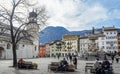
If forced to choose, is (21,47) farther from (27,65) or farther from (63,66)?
(63,66)

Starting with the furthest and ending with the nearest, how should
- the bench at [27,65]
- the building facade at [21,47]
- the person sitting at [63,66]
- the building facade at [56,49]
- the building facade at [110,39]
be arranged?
the building facade at [56,49]
the building facade at [110,39]
the building facade at [21,47]
the bench at [27,65]
the person sitting at [63,66]

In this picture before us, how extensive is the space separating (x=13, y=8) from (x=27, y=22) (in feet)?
8.48

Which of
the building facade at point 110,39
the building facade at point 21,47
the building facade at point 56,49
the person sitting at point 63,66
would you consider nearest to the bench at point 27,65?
the building facade at point 21,47

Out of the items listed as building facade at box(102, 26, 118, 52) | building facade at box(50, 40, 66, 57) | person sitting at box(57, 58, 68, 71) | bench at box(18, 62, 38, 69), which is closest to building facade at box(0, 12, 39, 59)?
bench at box(18, 62, 38, 69)

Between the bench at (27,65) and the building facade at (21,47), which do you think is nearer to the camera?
the bench at (27,65)

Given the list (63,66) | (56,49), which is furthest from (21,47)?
(63,66)

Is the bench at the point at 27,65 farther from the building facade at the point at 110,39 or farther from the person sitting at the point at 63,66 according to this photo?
the building facade at the point at 110,39

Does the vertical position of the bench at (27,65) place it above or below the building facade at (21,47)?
below

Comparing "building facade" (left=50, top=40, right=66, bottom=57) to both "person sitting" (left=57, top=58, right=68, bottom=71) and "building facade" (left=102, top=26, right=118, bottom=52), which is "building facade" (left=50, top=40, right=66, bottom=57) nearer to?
"building facade" (left=102, top=26, right=118, bottom=52)

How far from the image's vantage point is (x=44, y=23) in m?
38.9

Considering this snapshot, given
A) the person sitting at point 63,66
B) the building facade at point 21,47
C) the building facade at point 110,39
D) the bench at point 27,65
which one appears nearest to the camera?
the person sitting at point 63,66

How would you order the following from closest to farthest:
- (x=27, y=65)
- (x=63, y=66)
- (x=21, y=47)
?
(x=63, y=66) < (x=27, y=65) < (x=21, y=47)

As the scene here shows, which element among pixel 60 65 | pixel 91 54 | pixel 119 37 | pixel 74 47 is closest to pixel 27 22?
pixel 60 65

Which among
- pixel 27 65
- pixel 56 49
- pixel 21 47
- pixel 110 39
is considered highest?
pixel 110 39
